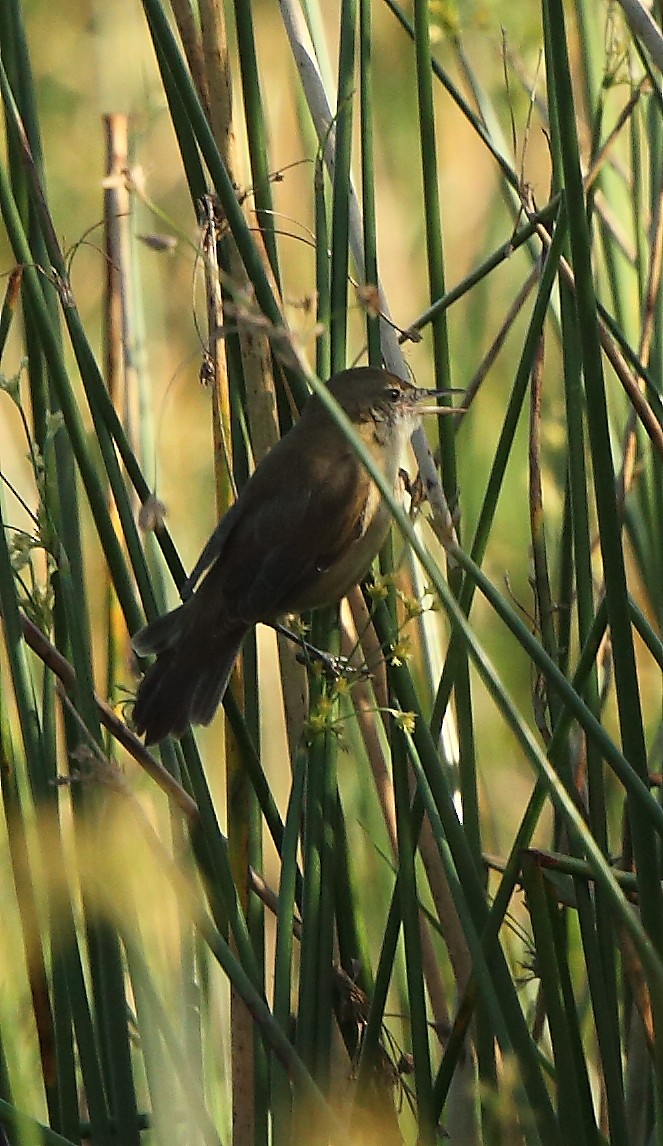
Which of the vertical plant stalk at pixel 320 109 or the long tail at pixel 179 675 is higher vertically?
the vertical plant stalk at pixel 320 109

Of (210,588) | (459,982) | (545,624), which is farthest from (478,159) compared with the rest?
(459,982)

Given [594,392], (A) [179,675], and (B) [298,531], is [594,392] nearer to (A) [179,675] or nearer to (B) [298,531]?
(A) [179,675]

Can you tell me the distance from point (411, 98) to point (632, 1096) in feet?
6.41

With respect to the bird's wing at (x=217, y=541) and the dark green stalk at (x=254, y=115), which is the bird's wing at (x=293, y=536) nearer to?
the bird's wing at (x=217, y=541)

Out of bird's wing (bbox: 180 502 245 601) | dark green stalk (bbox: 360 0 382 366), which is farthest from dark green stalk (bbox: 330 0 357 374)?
bird's wing (bbox: 180 502 245 601)

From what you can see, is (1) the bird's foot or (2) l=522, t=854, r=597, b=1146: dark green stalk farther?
(1) the bird's foot

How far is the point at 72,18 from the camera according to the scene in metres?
2.65

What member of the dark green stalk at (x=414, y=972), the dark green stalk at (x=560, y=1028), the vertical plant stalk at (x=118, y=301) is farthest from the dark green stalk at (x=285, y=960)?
the vertical plant stalk at (x=118, y=301)

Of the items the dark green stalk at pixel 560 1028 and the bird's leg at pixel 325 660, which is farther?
the bird's leg at pixel 325 660

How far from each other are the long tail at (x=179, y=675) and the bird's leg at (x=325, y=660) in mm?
73

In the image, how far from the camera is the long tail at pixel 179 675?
1388 mm

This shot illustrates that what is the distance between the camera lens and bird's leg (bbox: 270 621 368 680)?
1310 mm

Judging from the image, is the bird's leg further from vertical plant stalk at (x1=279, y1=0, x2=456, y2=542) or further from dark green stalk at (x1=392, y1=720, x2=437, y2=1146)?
vertical plant stalk at (x1=279, y1=0, x2=456, y2=542)

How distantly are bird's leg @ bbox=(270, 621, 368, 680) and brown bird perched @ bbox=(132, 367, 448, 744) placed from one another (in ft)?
0.26
